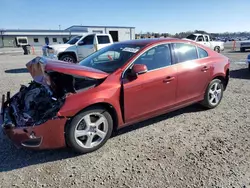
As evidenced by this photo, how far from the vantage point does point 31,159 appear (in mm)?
2988

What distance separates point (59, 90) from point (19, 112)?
80 centimetres

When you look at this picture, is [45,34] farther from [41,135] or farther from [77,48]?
[41,135]

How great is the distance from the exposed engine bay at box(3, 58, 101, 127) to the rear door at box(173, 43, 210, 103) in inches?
67.4

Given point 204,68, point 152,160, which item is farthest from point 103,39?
point 152,160

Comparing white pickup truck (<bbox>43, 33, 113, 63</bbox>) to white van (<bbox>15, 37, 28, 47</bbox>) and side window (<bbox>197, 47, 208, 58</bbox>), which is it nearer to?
side window (<bbox>197, 47, 208, 58</bbox>)

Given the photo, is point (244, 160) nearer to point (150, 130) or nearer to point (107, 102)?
point (150, 130)

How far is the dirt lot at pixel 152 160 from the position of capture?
8.23ft

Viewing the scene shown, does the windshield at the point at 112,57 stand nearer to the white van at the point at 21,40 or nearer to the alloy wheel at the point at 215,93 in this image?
the alloy wheel at the point at 215,93

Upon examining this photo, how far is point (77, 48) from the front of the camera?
1109 centimetres

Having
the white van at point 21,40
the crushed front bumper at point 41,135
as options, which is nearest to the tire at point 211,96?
the crushed front bumper at point 41,135

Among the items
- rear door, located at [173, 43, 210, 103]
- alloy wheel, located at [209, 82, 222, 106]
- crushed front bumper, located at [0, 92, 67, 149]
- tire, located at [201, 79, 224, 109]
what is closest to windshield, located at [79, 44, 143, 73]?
rear door, located at [173, 43, 210, 103]

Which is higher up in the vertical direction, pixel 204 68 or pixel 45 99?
pixel 204 68

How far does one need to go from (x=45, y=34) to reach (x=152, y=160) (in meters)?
57.2

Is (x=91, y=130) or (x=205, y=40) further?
(x=205, y=40)
